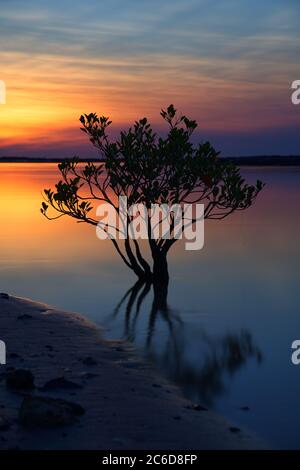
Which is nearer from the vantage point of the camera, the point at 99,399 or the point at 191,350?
the point at 99,399

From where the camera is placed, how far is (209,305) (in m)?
18.2

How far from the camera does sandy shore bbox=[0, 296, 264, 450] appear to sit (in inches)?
321

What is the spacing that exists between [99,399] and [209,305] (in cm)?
893

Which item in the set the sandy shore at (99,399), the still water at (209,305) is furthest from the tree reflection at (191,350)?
the sandy shore at (99,399)

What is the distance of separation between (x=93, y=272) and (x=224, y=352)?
1050cm

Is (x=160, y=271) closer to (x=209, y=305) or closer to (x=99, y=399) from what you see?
(x=209, y=305)

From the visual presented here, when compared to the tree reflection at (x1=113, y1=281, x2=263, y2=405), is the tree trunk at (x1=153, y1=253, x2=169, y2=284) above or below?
above

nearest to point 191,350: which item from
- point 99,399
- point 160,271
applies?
point 99,399

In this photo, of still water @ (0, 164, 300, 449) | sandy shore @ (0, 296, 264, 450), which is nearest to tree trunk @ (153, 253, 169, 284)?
still water @ (0, 164, 300, 449)

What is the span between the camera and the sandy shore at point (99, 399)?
321 inches

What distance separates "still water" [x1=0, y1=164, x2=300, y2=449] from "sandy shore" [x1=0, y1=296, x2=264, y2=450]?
54 centimetres

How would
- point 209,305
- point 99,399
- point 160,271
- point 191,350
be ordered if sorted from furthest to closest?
1. point 160,271
2. point 209,305
3. point 191,350
4. point 99,399

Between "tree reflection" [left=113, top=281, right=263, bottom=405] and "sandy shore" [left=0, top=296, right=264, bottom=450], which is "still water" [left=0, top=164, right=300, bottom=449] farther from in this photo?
"sandy shore" [left=0, top=296, right=264, bottom=450]

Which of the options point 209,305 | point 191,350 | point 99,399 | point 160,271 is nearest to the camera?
point 99,399
